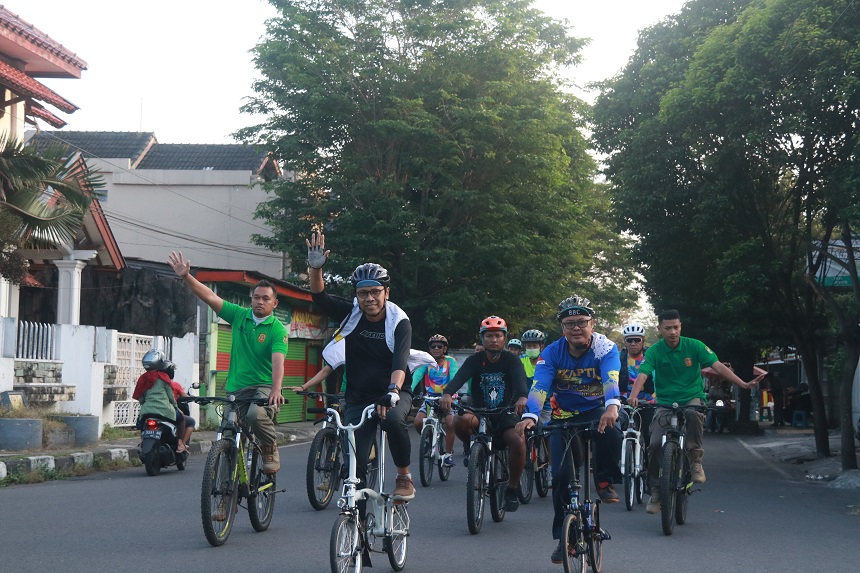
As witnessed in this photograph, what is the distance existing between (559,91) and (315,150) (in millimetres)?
7992

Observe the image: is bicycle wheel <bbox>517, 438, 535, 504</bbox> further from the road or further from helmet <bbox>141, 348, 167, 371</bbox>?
helmet <bbox>141, 348, 167, 371</bbox>

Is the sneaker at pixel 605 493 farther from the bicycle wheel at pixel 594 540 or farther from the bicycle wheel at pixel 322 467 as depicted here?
the bicycle wheel at pixel 322 467

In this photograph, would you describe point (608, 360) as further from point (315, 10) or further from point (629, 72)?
point (315, 10)

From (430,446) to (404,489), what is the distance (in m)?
6.47

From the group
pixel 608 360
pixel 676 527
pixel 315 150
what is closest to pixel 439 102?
pixel 315 150

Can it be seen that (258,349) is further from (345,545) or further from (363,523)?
(345,545)

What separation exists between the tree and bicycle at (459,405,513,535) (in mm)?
19650

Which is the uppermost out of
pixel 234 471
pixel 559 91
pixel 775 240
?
pixel 559 91

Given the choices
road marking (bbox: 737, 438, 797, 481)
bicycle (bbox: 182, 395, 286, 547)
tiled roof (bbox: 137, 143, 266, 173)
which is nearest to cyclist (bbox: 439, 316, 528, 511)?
bicycle (bbox: 182, 395, 286, 547)

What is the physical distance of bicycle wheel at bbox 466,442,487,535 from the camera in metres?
8.92

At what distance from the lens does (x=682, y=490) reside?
31.4 feet

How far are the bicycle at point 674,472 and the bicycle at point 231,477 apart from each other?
3.24 m

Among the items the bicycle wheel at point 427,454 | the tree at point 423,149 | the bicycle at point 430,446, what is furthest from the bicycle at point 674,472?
the tree at point 423,149

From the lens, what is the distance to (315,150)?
31.2 meters
